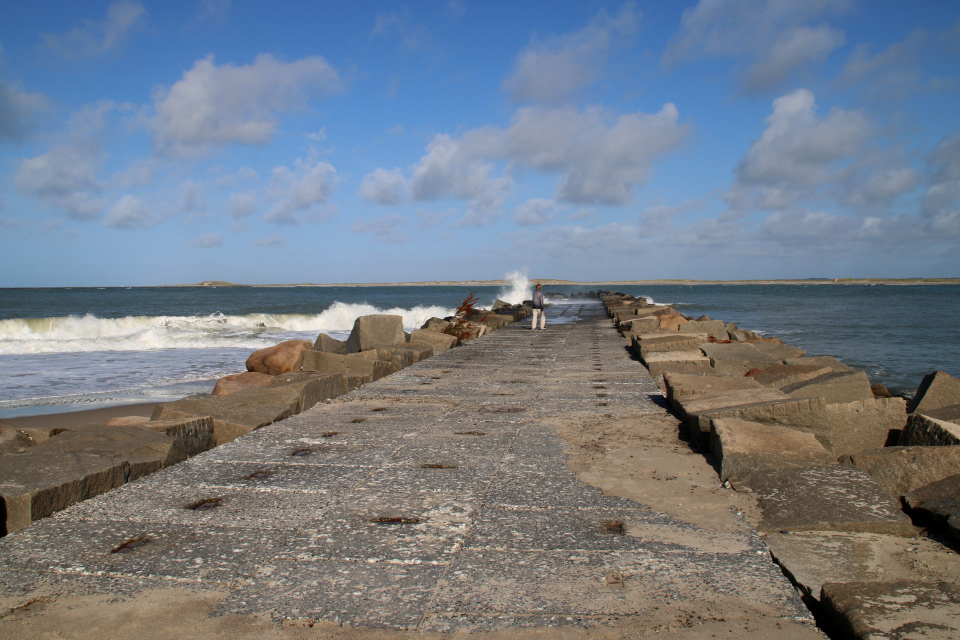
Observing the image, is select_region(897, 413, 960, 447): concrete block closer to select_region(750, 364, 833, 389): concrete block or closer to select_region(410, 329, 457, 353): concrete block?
select_region(750, 364, 833, 389): concrete block

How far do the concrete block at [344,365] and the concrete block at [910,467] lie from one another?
15.5 feet

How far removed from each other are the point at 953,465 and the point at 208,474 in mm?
4115

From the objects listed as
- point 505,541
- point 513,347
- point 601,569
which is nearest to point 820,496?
point 601,569

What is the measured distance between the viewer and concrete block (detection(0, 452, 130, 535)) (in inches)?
109

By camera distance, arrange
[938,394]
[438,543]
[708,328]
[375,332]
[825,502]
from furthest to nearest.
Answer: [708,328]
[375,332]
[938,394]
[825,502]
[438,543]

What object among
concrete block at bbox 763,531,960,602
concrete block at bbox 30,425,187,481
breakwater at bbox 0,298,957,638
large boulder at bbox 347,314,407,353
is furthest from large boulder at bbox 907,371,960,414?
large boulder at bbox 347,314,407,353

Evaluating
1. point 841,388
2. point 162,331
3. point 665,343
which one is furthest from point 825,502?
point 162,331

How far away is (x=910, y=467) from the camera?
369cm

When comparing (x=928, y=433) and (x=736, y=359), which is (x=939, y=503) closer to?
(x=928, y=433)

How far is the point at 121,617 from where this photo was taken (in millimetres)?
1999

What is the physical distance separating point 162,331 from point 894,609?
68.4 ft

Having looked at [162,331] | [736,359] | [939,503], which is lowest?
[162,331]

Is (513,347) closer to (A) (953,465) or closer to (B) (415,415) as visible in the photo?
(B) (415,415)

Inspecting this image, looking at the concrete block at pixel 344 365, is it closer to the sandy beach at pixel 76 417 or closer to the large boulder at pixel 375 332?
the large boulder at pixel 375 332
